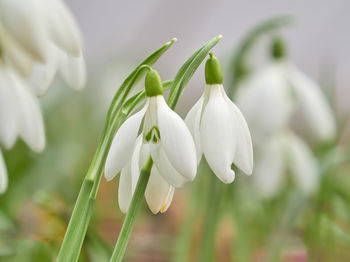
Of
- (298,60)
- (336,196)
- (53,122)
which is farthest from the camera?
(298,60)

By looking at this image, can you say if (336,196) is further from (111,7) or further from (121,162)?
(111,7)

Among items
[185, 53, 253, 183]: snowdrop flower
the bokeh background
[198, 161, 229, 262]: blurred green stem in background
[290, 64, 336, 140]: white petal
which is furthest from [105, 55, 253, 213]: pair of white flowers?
[290, 64, 336, 140]: white petal

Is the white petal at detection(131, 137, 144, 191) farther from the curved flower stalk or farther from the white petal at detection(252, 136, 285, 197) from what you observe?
the white petal at detection(252, 136, 285, 197)

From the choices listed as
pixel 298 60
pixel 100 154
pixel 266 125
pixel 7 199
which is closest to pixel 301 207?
pixel 266 125

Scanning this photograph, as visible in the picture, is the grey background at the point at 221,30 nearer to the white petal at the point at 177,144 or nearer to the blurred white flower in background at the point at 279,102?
the blurred white flower in background at the point at 279,102

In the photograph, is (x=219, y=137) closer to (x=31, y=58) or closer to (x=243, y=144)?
(x=243, y=144)

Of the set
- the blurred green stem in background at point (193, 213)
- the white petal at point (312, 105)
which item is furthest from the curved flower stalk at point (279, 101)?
the blurred green stem in background at point (193, 213)

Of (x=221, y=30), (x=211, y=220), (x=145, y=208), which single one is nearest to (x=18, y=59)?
(x=211, y=220)
